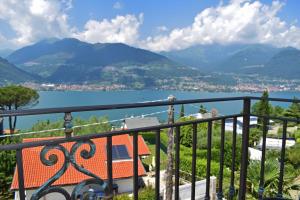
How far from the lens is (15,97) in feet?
77.6

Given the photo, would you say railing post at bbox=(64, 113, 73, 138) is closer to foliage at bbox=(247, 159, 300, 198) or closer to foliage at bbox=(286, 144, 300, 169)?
foliage at bbox=(247, 159, 300, 198)

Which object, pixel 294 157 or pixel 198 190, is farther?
pixel 294 157

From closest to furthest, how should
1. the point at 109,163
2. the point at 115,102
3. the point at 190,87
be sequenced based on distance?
1. the point at 109,163
2. the point at 115,102
3. the point at 190,87

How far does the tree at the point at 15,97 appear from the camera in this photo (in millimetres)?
22891

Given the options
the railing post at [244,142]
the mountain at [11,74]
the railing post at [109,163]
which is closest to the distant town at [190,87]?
the mountain at [11,74]

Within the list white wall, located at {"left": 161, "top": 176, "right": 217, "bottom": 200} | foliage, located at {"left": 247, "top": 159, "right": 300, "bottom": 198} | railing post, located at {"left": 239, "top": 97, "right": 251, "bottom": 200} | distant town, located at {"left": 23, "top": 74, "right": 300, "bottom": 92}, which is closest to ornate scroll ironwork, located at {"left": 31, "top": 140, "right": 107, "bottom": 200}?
railing post, located at {"left": 239, "top": 97, "right": 251, "bottom": 200}

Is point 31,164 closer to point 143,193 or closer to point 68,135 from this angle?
point 143,193

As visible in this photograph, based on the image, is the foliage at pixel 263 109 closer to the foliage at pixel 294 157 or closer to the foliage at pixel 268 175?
the foliage at pixel 268 175

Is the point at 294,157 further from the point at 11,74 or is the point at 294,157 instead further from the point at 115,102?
the point at 11,74

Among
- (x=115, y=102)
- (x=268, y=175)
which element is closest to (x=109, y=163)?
(x=115, y=102)

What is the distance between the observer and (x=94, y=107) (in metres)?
1.18

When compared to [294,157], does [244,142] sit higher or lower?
higher

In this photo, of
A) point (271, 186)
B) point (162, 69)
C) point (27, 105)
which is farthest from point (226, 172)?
point (162, 69)

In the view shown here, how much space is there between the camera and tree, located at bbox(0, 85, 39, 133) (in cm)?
2289
